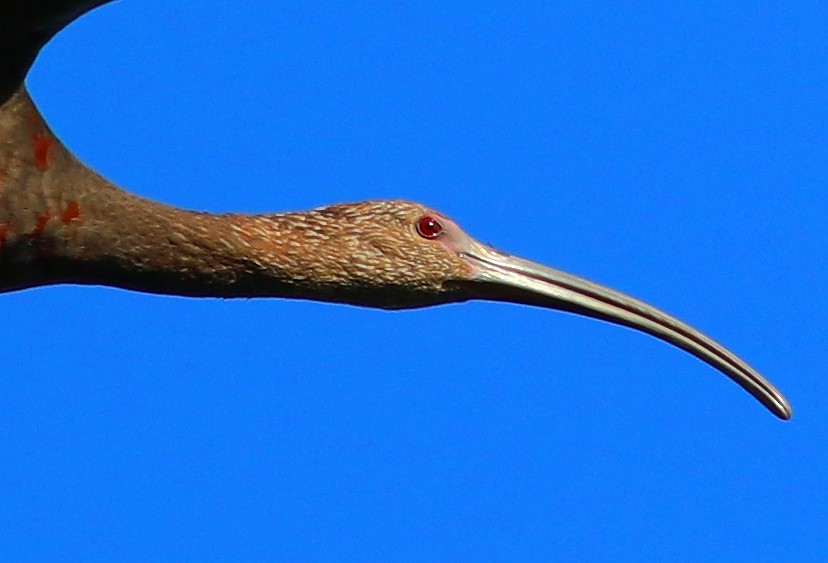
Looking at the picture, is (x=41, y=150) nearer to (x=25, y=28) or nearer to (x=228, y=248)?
(x=25, y=28)

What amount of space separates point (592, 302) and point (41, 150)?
8.79 ft

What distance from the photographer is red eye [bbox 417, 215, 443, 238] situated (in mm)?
9750

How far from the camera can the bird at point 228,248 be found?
9.06m

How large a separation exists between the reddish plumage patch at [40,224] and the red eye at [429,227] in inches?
69.9

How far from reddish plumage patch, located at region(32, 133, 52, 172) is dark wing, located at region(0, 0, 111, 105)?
0.23 metres

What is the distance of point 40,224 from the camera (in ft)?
29.8

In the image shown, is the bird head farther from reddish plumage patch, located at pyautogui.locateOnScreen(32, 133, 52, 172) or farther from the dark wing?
the dark wing

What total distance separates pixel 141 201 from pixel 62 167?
395mm

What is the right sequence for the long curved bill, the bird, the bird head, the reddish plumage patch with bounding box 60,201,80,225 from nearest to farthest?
the bird
the reddish plumage patch with bounding box 60,201,80,225
the bird head
the long curved bill

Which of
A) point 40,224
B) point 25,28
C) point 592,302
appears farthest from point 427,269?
point 25,28

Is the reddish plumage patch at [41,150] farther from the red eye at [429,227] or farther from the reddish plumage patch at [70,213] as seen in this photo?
the red eye at [429,227]

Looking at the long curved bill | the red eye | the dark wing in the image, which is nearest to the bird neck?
the dark wing

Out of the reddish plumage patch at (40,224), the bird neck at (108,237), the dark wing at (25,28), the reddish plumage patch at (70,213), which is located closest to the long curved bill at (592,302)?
the bird neck at (108,237)

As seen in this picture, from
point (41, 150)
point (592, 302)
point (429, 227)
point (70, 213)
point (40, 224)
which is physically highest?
point (429, 227)
